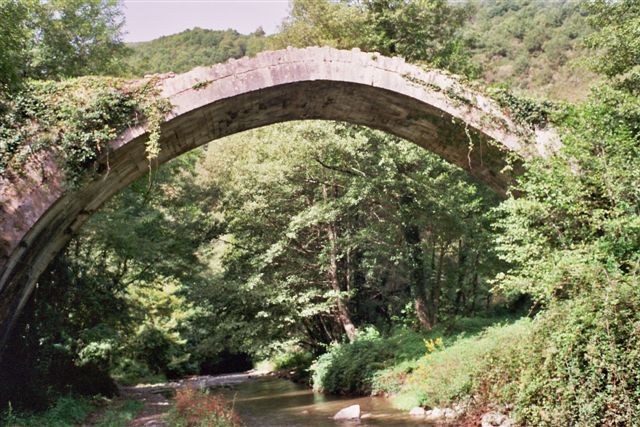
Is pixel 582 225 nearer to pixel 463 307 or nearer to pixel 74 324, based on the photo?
pixel 463 307

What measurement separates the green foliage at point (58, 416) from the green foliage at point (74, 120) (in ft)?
14.1

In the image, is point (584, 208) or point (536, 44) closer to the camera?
point (584, 208)

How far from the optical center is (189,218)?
69.7 feet

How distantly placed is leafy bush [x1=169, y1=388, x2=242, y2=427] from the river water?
335 millimetres

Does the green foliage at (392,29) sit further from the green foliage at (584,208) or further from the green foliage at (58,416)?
the green foliage at (58,416)

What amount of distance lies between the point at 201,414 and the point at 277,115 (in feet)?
18.4

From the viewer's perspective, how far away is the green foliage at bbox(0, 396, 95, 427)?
9.80m

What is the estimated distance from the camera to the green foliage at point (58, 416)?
32.1 ft

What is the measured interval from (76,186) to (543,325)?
709 centimetres

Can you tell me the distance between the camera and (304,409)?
13094mm

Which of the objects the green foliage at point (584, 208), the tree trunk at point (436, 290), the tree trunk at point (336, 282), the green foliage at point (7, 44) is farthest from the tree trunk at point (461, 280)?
the green foliage at point (7, 44)

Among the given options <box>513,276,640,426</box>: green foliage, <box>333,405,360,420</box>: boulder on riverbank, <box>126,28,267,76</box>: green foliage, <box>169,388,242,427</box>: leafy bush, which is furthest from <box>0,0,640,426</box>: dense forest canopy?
<box>126,28,267,76</box>: green foliage

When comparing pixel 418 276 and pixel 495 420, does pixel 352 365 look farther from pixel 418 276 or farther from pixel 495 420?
pixel 495 420

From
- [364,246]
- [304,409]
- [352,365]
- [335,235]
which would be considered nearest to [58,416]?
[304,409]
